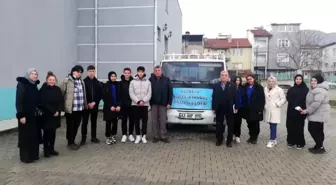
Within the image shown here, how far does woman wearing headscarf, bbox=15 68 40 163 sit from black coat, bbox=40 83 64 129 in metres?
0.15

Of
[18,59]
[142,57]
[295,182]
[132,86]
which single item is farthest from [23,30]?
[295,182]

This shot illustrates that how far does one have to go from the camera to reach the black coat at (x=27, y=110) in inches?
239

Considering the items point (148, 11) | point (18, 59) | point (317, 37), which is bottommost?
point (18, 59)

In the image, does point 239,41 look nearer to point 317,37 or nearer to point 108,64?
point 317,37

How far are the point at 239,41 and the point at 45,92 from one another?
68361 mm

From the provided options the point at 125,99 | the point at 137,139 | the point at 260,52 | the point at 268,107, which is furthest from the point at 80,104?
the point at 260,52

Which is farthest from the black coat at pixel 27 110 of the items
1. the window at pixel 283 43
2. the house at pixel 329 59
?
the house at pixel 329 59

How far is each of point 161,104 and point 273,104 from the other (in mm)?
2853

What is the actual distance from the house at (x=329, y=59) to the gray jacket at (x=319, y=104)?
62.6 metres

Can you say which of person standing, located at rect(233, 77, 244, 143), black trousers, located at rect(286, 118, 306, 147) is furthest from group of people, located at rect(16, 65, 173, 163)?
black trousers, located at rect(286, 118, 306, 147)

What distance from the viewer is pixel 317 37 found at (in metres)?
54.3

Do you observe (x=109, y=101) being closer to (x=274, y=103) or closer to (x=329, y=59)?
(x=274, y=103)

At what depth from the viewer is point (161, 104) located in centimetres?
825

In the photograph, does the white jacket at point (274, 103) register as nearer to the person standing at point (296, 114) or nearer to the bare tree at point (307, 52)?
the person standing at point (296, 114)
